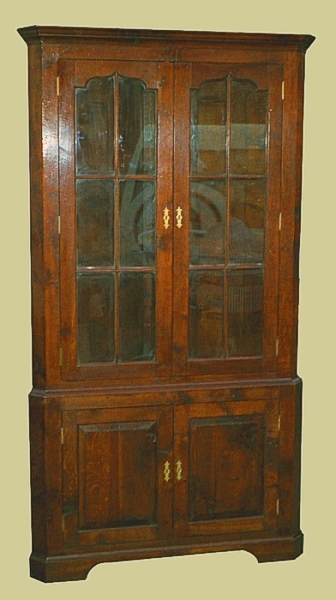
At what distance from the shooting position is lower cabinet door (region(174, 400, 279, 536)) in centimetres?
518

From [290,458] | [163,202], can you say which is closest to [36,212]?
[163,202]

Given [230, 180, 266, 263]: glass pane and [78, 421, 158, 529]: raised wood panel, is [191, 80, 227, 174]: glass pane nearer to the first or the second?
[230, 180, 266, 263]: glass pane

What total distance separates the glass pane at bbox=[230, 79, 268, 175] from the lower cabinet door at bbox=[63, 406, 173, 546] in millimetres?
1229

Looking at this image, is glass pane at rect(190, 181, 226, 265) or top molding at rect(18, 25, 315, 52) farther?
glass pane at rect(190, 181, 226, 265)

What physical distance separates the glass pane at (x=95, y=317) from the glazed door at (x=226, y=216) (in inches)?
12.4

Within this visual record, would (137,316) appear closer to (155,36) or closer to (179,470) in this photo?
(179,470)

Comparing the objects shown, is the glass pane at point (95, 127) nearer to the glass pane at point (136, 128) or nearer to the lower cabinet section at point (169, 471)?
the glass pane at point (136, 128)

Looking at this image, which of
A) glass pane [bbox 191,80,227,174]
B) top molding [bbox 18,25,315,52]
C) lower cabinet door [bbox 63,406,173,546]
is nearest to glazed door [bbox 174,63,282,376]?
glass pane [bbox 191,80,227,174]

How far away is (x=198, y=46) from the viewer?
492cm

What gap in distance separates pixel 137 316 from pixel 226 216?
64 centimetres

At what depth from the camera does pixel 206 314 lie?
5.15 m

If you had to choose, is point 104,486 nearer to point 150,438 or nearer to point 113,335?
point 150,438

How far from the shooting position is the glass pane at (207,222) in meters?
5.06

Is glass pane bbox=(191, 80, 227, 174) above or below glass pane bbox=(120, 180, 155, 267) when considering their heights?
above
